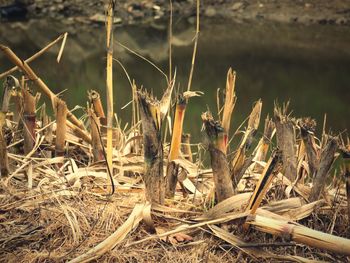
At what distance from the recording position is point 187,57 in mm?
8211

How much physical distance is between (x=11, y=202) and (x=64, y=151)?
1.22ft

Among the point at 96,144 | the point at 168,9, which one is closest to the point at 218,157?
the point at 96,144

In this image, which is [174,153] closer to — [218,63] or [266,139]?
[266,139]

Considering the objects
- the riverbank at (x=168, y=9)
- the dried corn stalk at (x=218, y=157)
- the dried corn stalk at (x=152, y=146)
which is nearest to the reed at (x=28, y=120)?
the dried corn stalk at (x=152, y=146)

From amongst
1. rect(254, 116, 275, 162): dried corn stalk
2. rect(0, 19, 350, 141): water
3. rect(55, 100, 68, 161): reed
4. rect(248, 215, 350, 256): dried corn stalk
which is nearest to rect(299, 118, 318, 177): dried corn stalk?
rect(254, 116, 275, 162): dried corn stalk

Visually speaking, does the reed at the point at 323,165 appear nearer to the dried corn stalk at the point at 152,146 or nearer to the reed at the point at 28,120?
the dried corn stalk at the point at 152,146

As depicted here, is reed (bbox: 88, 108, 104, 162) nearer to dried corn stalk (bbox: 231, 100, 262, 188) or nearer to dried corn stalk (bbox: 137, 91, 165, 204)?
dried corn stalk (bbox: 137, 91, 165, 204)

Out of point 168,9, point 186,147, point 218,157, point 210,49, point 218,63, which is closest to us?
point 218,157

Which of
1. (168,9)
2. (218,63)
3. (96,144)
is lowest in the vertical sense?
(168,9)

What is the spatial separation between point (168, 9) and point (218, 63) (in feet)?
14.5

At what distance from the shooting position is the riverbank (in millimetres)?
11016

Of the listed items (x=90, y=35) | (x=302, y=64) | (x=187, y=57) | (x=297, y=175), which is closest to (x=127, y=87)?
(x=187, y=57)

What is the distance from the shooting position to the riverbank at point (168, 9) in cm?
1102

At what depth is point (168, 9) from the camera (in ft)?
39.2
